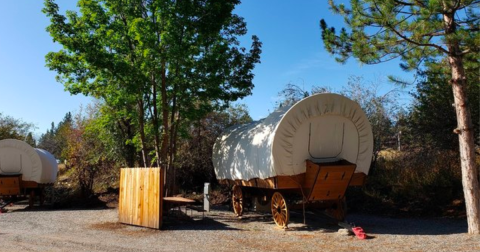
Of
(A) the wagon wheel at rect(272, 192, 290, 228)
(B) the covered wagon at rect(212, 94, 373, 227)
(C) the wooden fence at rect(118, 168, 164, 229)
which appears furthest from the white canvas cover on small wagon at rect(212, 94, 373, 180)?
(C) the wooden fence at rect(118, 168, 164, 229)

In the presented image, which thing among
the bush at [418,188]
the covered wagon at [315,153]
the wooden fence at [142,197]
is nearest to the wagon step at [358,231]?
the covered wagon at [315,153]

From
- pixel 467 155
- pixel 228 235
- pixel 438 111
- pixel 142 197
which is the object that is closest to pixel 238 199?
pixel 142 197

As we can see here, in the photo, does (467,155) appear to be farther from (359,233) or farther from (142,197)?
(142,197)

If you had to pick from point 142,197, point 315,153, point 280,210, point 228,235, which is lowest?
point 228,235

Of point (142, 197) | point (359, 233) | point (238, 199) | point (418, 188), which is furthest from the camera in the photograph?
point (418, 188)

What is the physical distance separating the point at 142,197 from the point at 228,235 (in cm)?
314

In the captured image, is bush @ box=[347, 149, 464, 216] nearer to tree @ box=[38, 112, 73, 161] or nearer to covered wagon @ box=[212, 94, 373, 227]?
covered wagon @ box=[212, 94, 373, 227]

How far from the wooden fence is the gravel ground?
1.03 feet

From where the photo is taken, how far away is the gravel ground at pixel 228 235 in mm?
8148

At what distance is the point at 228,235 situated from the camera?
32.2 ft

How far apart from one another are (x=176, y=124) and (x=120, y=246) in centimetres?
657

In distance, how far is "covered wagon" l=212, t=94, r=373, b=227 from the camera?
10070 mm

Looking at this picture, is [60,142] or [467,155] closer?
[467,155]

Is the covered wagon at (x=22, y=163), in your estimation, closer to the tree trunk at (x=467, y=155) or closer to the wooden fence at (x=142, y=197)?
the wooden fence at (x=142, y=197)
